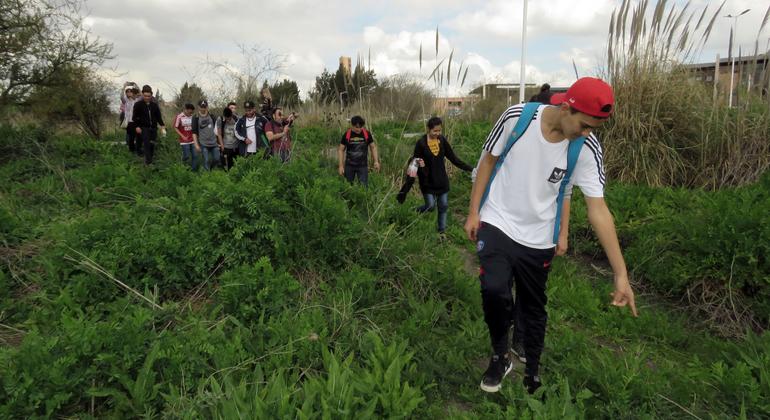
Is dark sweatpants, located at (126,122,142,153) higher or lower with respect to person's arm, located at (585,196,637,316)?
higher

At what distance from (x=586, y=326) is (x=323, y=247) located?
7.75ft

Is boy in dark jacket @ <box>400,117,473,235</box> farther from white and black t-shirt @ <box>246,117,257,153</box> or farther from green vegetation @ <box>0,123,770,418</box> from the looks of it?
white and black t-shirt @ <box>246,117,257,153</box>

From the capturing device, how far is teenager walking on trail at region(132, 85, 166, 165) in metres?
9.38

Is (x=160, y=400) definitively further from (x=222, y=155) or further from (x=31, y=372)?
(x=222, y=155)

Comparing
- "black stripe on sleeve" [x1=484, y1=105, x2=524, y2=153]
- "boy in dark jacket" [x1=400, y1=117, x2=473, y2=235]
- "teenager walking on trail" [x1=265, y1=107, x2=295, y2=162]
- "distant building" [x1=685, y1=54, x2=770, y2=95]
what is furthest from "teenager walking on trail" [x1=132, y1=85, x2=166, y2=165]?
"distant building" [x1=685, y1=54, x2=770, y2=95]

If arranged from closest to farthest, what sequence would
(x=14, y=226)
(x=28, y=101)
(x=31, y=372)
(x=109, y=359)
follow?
(x=31, y=372)
(x=109, y=359)
(x=14, y=226)
(x=28, y=101)

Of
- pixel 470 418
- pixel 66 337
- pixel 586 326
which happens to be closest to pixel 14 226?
pixel 66 337

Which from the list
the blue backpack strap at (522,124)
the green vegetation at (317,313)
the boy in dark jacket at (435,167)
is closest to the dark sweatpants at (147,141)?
the green vegetation at (317,313)

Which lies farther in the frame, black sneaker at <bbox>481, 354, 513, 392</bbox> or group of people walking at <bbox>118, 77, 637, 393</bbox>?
black sneaker at <bbox>481, 354, 513, 392</bbox>

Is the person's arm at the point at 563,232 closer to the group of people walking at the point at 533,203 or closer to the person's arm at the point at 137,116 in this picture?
the group of people walking at the point at 533,203

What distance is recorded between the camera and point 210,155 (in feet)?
31.0

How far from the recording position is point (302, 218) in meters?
4.29

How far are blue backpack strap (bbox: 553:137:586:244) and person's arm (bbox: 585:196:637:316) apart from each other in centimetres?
14

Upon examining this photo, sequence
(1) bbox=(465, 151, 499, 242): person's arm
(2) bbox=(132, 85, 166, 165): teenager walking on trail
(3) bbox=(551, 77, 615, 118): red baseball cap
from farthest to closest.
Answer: (2) bbox=(132, 85, 166, 165): teenager walking on trail, (1) bbox=(465, 151, 499, 242): person's arm, (3) bbox=(551, 77, 615, 118): red baseball cap
